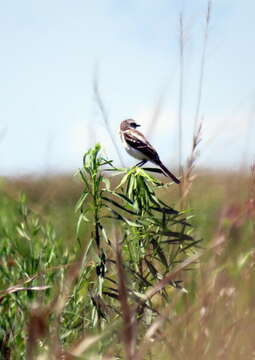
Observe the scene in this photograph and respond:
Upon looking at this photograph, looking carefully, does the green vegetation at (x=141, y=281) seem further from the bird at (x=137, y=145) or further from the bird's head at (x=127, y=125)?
the bird's head at (x=127, y=125)

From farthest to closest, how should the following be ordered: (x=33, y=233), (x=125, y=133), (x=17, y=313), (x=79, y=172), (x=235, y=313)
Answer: (x=125, y=133) → (x=33, y=233) → (x=17, y=313) → (x=79, y=172) → (x=235, y=313)

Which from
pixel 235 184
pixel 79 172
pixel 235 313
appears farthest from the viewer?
pixel 79 172

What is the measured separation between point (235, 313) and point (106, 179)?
583 mm

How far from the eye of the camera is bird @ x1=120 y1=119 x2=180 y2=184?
3.93 metres

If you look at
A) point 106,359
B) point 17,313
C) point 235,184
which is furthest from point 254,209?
point 17,313

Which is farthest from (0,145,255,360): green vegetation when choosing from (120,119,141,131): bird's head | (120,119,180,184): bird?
(120,119,141,131): bird's head

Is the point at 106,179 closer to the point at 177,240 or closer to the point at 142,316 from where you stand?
the point at 177,240

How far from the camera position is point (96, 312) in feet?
6.71

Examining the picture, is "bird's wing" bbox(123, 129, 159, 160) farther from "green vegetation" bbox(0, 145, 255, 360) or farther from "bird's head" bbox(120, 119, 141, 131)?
"green vegetation" bbox(0, 145, 255, 360)

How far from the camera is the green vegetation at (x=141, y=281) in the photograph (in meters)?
1.34

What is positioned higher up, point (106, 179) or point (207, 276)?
point (106, 179)

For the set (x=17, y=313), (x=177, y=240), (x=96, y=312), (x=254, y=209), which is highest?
(x=254, y=209)

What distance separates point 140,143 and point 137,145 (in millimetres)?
27

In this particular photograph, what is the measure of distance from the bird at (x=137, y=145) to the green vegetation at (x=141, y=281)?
110 cm
